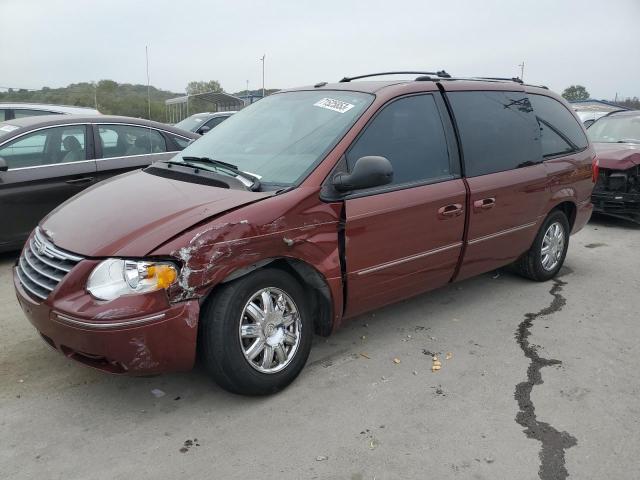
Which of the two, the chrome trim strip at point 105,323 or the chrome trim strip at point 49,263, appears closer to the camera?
the chrome trim strip at point 105,323

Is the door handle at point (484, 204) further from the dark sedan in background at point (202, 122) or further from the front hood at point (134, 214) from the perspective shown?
the dark sedan in background at point (202, 122)

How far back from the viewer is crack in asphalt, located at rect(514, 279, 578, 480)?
2.67 m

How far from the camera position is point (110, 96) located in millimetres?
24984

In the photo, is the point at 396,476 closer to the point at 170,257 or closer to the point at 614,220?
the point at 170,257

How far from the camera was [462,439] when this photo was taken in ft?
9.44

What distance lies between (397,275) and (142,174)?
6.28ft

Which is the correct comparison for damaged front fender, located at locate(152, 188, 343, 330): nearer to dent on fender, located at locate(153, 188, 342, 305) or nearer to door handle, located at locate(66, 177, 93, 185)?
dent on fender, located at locate(153, 188, 342, 305)

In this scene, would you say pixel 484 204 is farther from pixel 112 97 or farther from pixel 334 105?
pixel 112 97

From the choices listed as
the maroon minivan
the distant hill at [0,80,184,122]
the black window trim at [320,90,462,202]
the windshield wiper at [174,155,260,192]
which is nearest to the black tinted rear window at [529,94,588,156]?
the maroon minivan

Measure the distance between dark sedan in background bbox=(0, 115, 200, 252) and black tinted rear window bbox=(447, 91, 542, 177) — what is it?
3.78 m

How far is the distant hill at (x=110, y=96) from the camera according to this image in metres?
18.0

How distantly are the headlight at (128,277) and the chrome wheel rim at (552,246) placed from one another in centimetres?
379

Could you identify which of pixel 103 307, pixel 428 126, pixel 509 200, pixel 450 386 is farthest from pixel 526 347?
pixel 103 307

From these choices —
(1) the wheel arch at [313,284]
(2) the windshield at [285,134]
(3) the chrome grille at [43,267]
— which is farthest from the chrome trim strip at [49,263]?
(2) the windshield at [285,134]
